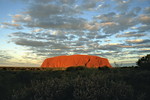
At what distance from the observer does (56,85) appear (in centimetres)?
886

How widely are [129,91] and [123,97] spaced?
51 cm

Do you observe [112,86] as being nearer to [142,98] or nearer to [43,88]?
[142,98]

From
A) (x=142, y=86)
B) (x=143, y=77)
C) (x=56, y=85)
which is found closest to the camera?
(x=56, y=85)

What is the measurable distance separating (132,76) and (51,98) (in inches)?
231

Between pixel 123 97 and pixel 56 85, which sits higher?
pixel 56 85

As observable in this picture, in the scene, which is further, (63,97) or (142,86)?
(142,86)

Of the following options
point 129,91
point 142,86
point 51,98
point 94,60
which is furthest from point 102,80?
point 94,60

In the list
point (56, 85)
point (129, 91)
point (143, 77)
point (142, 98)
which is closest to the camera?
point (142, 98)

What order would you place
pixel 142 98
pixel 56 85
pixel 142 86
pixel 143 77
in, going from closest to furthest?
pixel 142 98 → pixel 56 85 → pixel 142 86 → pixel 143 77

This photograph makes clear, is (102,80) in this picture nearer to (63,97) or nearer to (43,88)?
(63,97)

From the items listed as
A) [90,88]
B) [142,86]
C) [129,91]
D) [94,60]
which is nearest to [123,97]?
[129,91]

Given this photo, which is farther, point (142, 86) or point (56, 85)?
point (142, 86)

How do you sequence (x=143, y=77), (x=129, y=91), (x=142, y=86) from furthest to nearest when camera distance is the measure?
(x=143, y=77) → (x=142, y=86) → (x=129, y=91)

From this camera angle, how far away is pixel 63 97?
27.6 feet
